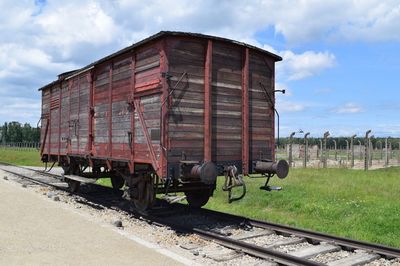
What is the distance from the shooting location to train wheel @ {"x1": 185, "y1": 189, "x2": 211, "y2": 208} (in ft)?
36.4

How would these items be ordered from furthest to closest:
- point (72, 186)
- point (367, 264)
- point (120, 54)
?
point (72, 186), point (120, 54), point (367, 264)

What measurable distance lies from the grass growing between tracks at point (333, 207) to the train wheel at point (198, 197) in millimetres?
1276

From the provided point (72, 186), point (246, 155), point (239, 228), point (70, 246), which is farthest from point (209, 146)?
point (72, 186)

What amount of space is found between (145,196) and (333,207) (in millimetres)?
5021

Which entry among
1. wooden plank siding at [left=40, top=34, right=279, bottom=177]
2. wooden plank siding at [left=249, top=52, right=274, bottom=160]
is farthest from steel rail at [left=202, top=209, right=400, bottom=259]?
wooden plank siding at [left=249, top=52, right=274, bottom=160]

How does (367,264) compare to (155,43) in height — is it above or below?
below

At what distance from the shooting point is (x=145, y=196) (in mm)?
10023

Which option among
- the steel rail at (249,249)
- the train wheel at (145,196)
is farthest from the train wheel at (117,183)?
the steel rail at (249,249)

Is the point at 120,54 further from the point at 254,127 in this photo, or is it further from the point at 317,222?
the point at 317,222

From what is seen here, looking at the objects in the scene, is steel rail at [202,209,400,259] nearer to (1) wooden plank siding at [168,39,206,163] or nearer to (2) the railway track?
(2) the railway track

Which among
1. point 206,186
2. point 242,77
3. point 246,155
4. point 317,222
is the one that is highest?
point 242,77

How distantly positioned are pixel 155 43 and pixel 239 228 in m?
4.30

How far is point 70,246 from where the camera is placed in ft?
23.6

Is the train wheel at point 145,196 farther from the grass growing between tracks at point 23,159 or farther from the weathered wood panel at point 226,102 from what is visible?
the grass growing between tracks at point 23,159
